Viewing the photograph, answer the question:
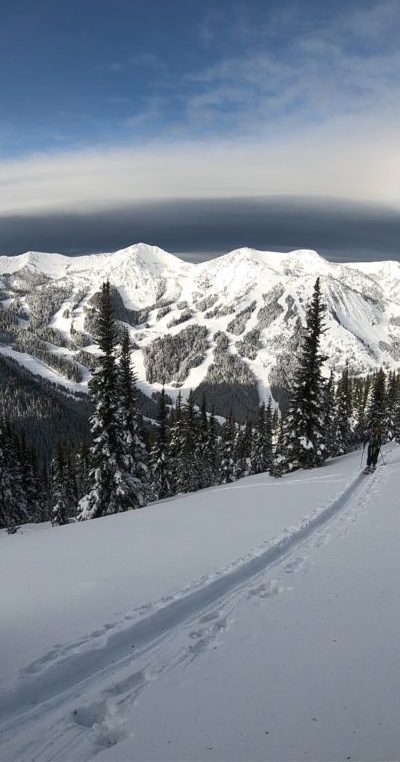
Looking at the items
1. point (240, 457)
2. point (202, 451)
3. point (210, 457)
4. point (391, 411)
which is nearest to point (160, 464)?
point (202, 451)

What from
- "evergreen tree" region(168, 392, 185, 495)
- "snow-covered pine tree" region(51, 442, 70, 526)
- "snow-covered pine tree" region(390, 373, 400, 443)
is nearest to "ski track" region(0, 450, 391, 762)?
"evergreen tree" region(168, 392, 185, 495)

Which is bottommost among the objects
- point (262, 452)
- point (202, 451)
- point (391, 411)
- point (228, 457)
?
point (228, 457)

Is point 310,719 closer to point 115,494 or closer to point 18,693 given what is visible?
point 18,693

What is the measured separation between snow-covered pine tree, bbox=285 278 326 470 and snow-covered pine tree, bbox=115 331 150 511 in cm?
1033

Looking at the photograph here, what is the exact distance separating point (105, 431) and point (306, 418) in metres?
13.8

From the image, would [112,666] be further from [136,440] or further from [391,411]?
[391,411]

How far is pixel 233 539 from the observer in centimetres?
1139

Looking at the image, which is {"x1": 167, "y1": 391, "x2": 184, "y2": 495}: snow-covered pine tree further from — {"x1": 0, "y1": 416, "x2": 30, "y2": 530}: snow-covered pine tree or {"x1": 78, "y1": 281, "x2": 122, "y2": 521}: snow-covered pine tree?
{"x1": 78, "y1": 281, "x2": 122, "y2": 521}: snow-covered pine tree

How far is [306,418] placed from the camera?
1209 inches

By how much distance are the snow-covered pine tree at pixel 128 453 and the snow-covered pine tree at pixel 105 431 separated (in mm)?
213

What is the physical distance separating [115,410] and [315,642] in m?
22.4

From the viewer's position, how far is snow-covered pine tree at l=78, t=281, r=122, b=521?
26.7 metres

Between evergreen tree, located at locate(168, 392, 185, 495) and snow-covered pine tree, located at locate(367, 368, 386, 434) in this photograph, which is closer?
evergreen tree, located at locate(168, 392, 185, 495)

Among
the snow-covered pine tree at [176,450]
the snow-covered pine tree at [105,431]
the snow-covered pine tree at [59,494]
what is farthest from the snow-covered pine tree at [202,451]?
the snow-covered pine tree at [105,431]
